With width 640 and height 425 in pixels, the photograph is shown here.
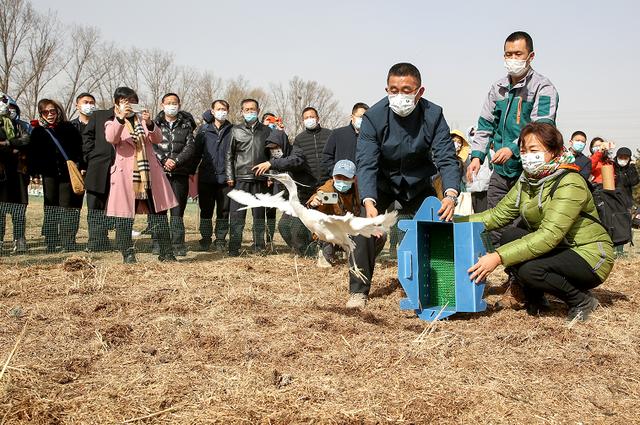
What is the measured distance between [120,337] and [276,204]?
1.33 m

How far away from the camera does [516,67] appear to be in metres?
4.96

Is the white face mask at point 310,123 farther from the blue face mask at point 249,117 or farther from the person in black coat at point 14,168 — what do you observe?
the person in black coat at point 14,168

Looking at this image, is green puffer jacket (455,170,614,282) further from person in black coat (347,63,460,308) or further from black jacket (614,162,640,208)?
black jacket (614,162,640,208)

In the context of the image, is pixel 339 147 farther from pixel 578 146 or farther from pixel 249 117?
pixel 578 146

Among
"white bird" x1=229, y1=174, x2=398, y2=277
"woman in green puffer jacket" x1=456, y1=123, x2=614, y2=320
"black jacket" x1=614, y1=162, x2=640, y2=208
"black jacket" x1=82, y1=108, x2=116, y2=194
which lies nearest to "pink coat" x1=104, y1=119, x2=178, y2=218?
"black jacket" x1=82, y1=108, x2=116, y2=194

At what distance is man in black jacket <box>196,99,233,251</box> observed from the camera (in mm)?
8469

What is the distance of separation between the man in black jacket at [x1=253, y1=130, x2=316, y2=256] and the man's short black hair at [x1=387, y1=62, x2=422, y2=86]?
3364 millimetres

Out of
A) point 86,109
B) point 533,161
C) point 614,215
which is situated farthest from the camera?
point 86,109

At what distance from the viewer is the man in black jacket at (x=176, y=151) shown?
7.90 metres

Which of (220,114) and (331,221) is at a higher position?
(220,114)

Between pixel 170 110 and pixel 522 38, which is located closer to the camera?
pixel 522 38

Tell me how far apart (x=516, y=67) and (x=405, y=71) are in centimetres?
102

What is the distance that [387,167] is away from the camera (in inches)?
193

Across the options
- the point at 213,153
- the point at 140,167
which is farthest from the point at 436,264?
the point at 213,153
